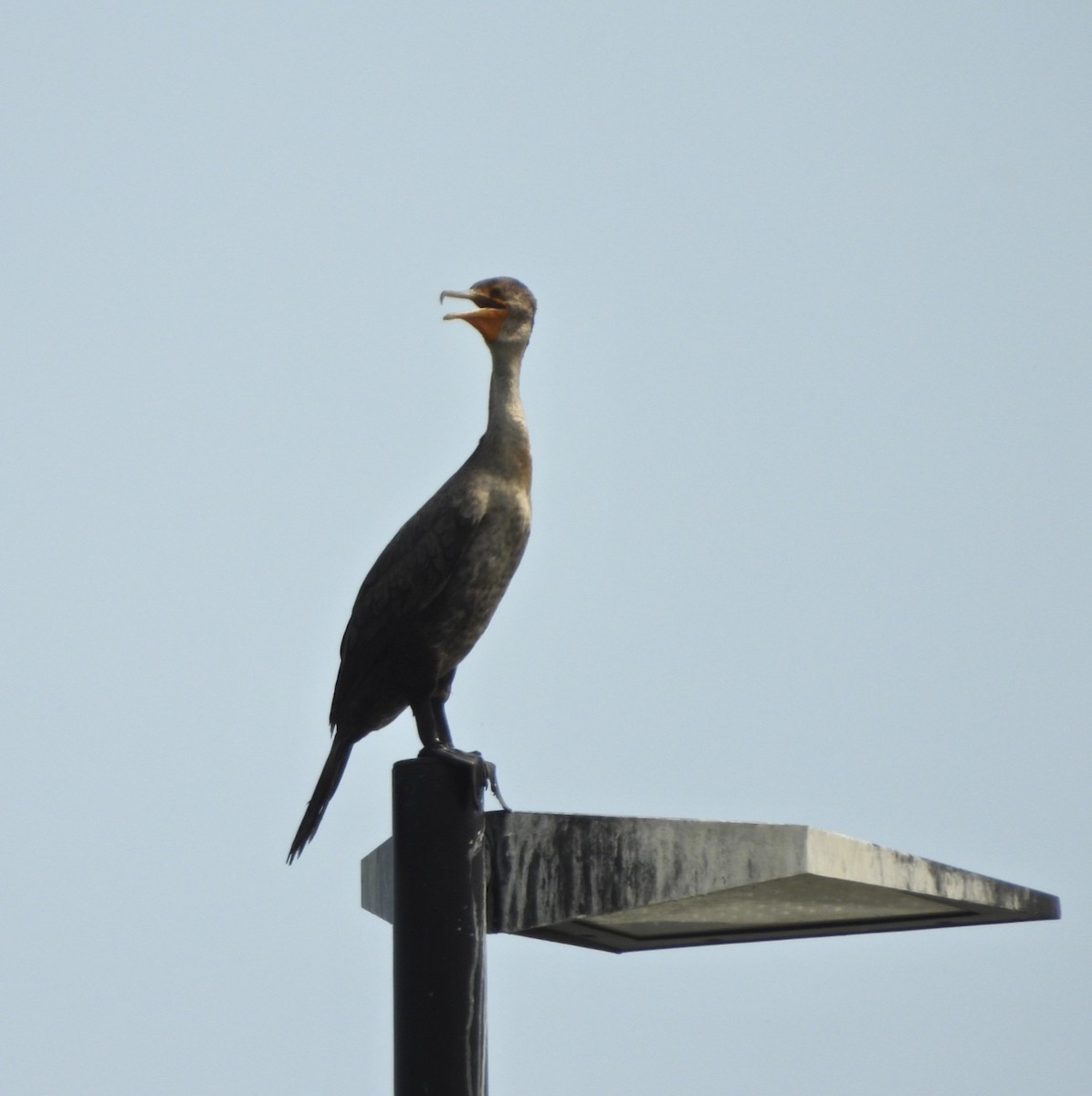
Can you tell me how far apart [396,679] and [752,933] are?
1.34 meters

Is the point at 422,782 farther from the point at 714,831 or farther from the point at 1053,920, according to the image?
the point at 1053,920

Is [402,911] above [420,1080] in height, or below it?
above

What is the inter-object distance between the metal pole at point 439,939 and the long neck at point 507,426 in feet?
4.67

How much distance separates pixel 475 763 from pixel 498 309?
1.53 m

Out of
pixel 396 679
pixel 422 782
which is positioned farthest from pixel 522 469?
pixel 422 782

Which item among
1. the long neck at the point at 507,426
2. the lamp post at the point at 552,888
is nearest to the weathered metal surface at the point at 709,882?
the lamp post at the point at 552,888

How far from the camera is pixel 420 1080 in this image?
132 inches

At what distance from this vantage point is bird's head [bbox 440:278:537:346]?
4.82 m

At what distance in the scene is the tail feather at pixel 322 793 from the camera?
15.7ft

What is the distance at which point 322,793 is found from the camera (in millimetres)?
4824

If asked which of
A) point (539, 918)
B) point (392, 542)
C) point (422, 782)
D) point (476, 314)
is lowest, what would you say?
point (539, 918)

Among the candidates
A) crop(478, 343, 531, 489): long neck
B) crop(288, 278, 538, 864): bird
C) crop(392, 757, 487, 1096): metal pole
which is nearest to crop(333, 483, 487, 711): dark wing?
crop(288, 278, 538, 864): bird

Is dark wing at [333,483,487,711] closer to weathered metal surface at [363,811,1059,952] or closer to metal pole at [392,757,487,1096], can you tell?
weathered metal surface at [363,811,1059,952]

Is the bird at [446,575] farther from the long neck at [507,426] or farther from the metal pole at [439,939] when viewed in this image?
the metal pole at [439,939]
